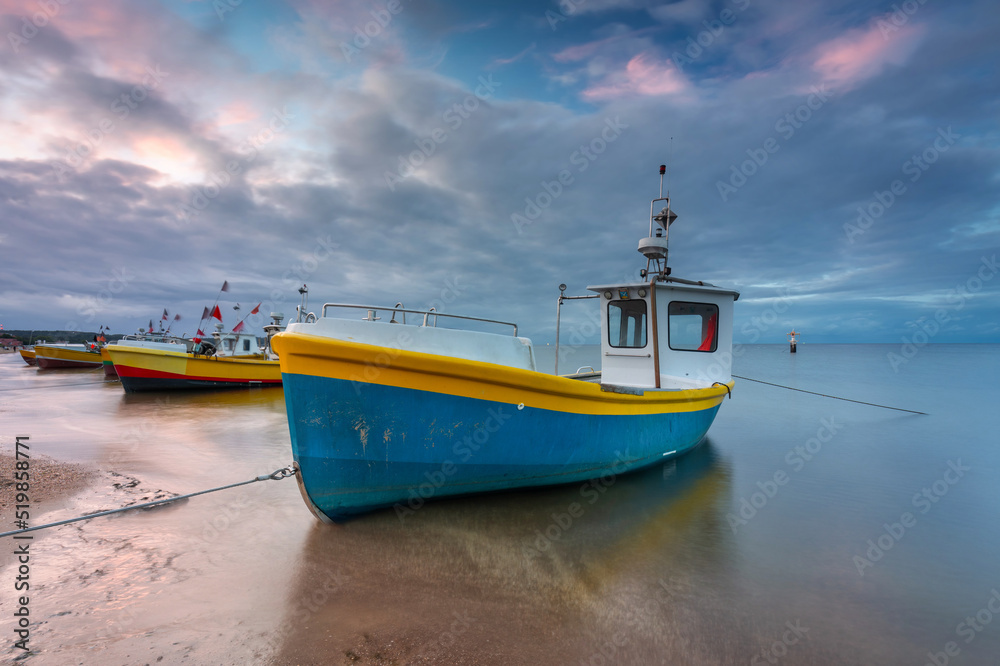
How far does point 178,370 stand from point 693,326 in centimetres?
1928

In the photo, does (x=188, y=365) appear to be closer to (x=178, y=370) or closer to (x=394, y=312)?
(x=178, y=370)

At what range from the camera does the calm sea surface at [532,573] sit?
9.84 ft

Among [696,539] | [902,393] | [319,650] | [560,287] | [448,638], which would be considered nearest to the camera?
[319,650]

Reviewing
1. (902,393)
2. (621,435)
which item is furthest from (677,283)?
(902,393)

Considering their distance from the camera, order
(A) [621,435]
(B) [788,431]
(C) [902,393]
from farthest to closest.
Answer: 1. (C) [902,393]
2. (B) [788,431]
3. (A) [621,435]

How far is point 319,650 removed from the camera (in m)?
2.82

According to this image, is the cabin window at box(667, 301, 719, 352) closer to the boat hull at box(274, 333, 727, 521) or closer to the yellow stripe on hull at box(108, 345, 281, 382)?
the boat hull at box(274, 333, 727, 521)

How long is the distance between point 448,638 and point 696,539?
346cm

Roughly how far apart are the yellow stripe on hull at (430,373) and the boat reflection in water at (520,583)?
1.52 m

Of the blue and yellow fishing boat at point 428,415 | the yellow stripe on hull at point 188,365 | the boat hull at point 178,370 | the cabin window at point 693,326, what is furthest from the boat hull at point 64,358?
the cabin window at point 693,326

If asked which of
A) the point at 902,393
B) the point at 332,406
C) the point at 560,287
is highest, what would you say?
the point at 560,287

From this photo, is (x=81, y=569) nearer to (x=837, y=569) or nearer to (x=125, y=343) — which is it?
(x=837, y=569)

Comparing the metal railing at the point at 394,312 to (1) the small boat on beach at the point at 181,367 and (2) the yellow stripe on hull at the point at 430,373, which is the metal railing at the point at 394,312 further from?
(1) the small boat on beach at the point at 181,367

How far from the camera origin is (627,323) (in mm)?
7980
